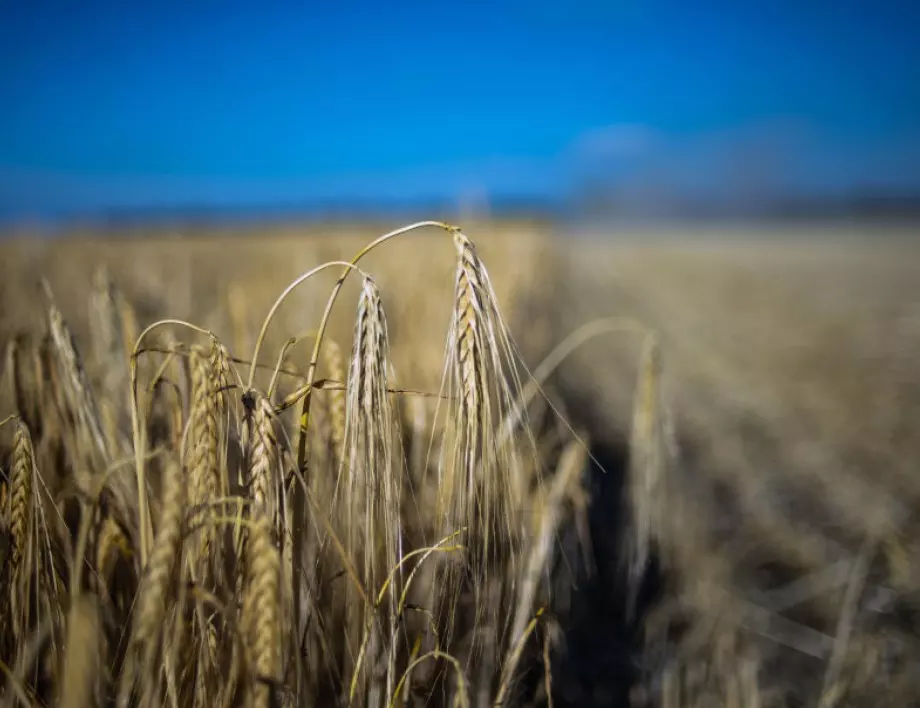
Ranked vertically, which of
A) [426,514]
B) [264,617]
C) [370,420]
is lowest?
Result: [426,514]

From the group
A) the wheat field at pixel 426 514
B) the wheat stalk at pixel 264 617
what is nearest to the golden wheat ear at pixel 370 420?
the wheat field at pixel 426 514

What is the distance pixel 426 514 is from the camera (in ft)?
4.90

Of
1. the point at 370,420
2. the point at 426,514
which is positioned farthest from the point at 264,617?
the point at 426,514

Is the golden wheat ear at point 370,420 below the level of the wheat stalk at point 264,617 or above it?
above

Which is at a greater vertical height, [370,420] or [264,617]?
[370,420]

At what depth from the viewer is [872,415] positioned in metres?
3.63

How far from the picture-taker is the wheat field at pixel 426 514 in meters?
0.66

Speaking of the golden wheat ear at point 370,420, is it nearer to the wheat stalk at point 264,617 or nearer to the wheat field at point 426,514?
the wheat field at point 426,514

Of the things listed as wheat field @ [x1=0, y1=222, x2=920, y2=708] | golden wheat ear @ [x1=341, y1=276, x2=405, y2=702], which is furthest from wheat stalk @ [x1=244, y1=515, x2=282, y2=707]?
golden wheat ear @ [x1=341, y1=276, x2=405, y2=702]

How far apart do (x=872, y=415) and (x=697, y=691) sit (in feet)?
9.38

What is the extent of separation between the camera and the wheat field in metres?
0.66

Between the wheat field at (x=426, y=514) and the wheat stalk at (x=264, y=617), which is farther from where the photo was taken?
the wheat field at (x=426, y=514)

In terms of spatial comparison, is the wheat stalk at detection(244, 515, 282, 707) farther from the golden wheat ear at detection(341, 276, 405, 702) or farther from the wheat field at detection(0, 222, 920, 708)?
the golden wheat ear at detection(341, 276, 405, 702)

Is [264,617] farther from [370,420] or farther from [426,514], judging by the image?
[426,514]
